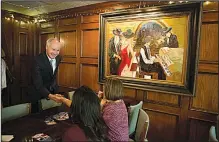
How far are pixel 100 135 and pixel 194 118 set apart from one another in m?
0.75

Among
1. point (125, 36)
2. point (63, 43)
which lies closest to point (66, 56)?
point (63, 43)

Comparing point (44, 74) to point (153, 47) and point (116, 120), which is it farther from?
point (153, 47)

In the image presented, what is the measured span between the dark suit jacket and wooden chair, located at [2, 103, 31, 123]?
0.44 feet

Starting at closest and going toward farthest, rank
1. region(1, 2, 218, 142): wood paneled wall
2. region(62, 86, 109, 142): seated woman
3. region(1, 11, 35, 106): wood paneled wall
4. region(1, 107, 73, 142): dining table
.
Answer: region(62, 86, 109, 142): seated woman
region(1, 107, 73, 142): dining table
region(1, 2, 218, 142): wood paneled wall
region(1, 11, 35, 106): wood paneled wall

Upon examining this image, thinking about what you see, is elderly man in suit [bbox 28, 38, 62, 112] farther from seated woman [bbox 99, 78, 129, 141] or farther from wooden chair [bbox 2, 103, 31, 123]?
seated woman [bbox 99, 78, 129, 141]

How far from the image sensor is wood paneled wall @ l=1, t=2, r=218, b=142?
0.89m

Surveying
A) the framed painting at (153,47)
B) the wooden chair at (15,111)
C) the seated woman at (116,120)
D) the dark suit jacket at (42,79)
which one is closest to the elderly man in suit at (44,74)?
the dark suit jacket at (42,79)

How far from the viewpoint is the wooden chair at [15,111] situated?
3.08 ft

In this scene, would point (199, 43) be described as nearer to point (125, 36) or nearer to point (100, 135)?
point (125, 36)

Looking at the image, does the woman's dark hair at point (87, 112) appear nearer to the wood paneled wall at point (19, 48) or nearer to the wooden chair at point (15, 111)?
the wooden chair at point (15, 111)

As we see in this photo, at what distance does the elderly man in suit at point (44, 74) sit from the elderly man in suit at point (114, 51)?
1.41 ft

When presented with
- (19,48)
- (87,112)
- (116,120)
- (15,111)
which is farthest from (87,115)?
(19,48)

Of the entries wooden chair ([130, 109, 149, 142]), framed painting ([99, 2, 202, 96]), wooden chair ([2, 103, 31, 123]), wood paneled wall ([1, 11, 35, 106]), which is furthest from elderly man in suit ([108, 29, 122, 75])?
wood paneled wall ([1, 11, 35, 106])

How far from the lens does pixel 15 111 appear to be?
101cm
